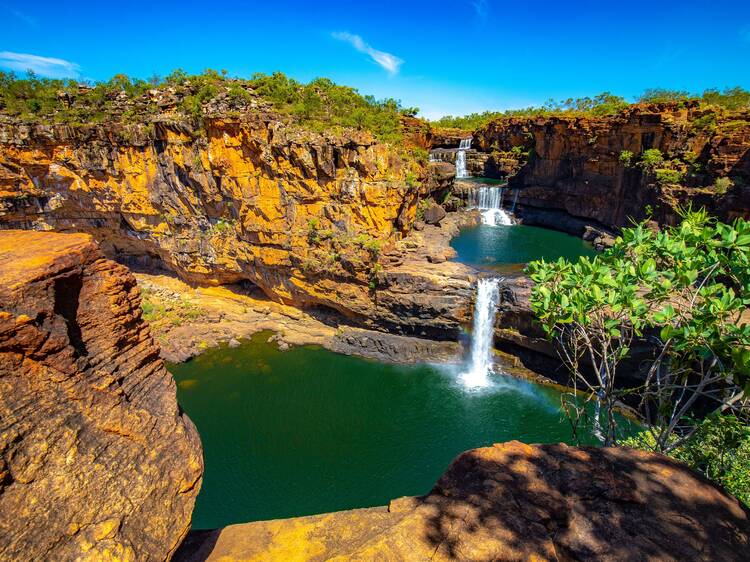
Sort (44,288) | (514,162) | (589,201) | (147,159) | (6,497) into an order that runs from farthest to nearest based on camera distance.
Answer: (514,162), (589,201), (147,159), (44,288), (6,497)

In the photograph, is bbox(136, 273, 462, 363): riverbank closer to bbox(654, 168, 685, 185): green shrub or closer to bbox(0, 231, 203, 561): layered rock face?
bbox(0, 231, 203, 561): layered rock face

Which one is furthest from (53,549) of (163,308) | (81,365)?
(163,308)

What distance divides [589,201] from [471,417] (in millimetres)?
25577

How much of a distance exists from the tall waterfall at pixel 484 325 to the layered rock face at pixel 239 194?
5079 mm

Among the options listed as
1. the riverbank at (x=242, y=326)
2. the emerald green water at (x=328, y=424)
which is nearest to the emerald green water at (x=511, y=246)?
the riverbank at (x=242, y=326)

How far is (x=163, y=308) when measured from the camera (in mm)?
23266

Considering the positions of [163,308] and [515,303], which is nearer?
[515,303]

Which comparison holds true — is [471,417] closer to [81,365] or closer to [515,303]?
[515,303]

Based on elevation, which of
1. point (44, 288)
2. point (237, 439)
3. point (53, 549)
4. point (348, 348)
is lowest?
point (237, 439)

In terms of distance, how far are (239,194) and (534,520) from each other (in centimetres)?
2149

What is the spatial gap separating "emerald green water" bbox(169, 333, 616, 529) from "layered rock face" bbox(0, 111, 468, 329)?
4422 mm

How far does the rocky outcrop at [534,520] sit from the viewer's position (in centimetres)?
337

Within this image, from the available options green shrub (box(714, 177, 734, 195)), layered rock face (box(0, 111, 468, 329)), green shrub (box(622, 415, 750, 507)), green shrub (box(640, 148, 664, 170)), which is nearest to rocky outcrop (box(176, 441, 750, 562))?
green shrub (box(622, 415, 750, 507))

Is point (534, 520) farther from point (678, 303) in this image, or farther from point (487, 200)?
point (487, 200)
